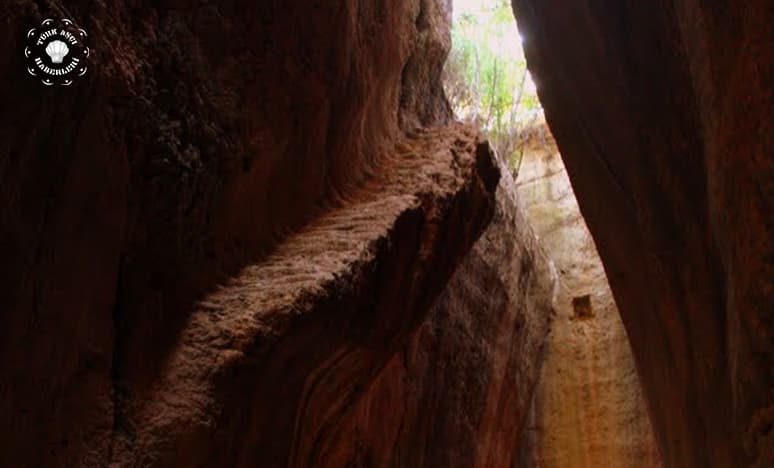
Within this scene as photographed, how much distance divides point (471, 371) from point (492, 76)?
4.02m

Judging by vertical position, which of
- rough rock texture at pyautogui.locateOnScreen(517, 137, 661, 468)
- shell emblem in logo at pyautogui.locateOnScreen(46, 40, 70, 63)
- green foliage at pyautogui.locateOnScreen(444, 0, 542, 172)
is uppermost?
green foliage at pyautogui.locateOnScreen(444, 0, 542, 172)

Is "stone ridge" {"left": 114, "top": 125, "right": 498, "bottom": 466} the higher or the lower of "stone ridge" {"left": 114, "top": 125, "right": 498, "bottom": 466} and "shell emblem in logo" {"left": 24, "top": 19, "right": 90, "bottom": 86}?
the lower

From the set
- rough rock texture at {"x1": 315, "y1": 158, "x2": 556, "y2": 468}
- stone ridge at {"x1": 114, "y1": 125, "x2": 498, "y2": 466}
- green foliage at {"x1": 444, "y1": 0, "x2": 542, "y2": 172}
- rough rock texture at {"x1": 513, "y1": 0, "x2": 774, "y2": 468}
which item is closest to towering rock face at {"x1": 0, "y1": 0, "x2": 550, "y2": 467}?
stone ridge at {"x1": 114, "y1": 125, "x2": 498, "y2": 466}

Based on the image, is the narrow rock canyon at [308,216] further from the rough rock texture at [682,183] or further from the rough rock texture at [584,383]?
the rough rock texture at [584,383]

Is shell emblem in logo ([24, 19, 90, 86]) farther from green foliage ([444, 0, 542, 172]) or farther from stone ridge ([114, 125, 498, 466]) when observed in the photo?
green foliage ([444, 0, 542, 172])

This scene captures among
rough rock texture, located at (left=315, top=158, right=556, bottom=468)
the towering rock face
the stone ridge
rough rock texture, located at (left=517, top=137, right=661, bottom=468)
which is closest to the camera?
the towering rock face

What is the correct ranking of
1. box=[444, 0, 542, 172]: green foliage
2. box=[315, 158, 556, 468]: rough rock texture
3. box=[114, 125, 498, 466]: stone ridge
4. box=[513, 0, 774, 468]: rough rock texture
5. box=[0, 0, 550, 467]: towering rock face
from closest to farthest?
box=[513, 0, 774, 468]: rough rock texture
box=[0, 0, 550, 467]: towering rock face
box=[114, 125, 498, 466]: stone ridge
box=[315, 158, 556, 468]: rough rock texture
box=[444, 0, 542, 172]: green foliage

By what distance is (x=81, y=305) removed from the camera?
10.5ft

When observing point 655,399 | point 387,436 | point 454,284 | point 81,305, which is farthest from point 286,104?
point 454,284

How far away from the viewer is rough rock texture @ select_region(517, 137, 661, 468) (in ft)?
30.6

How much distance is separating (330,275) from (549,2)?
1.77 meters

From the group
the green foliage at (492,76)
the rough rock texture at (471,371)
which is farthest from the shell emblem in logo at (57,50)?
the green foliage at (492,76)

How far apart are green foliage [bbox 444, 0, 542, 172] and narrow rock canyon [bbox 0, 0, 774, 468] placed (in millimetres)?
3554

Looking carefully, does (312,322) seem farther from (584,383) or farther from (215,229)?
(584,383)
